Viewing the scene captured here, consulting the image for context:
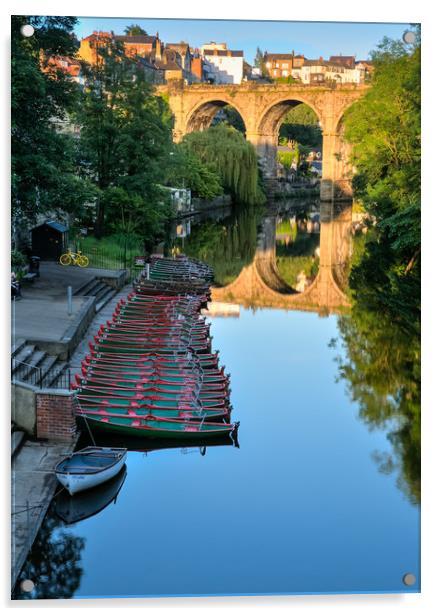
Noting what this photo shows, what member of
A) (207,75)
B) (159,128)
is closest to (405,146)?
(159,128)

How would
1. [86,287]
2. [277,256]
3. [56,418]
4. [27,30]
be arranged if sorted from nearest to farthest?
[27,30] < [56,418] < [86,287] < [277,256]

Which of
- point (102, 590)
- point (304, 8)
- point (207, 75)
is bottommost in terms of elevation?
point (102, 590)

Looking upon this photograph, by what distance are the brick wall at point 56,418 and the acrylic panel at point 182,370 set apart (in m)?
0.03

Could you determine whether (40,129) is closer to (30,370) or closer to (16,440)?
(30,370)

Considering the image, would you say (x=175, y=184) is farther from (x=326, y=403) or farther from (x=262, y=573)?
(x=262, y=573)

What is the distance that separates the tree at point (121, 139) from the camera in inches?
1126

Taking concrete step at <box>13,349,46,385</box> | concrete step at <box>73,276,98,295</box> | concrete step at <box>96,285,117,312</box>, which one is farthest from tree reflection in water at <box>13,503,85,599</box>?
concrete step at <box>96,285,117,312</box>

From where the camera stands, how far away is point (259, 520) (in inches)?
397

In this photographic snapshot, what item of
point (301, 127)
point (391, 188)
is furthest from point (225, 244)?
point (301, 127)

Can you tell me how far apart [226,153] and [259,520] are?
49577mm

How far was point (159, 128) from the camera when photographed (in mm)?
29969

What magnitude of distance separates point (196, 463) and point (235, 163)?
153ft

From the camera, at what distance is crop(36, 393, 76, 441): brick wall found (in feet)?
39.0
